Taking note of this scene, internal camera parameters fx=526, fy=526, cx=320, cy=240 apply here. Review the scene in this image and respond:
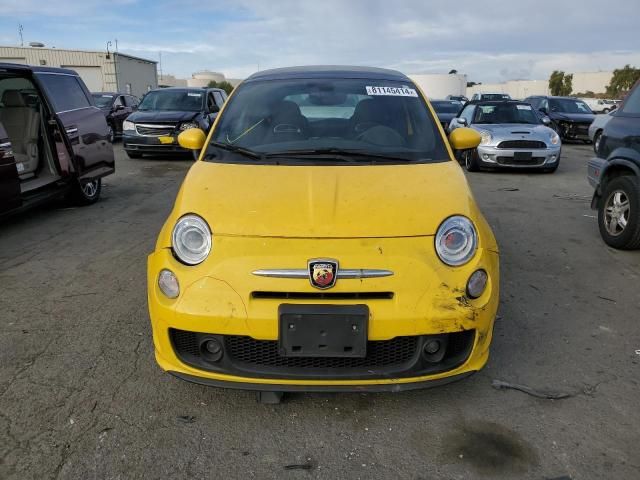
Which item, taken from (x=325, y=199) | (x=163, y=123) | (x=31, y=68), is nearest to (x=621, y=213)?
(x=325, y=199)

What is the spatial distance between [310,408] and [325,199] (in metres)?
1.06

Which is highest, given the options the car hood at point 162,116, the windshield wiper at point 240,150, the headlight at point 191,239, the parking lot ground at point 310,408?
the windshield wiper at point 240,150

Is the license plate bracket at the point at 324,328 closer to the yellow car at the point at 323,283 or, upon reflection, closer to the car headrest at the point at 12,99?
the yellow car at the point at 323,283

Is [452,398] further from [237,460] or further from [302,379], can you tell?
[237,460]

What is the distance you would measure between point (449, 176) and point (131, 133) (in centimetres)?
1052

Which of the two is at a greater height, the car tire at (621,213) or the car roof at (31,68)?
the car roof at (31,68)

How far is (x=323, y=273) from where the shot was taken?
233 cm

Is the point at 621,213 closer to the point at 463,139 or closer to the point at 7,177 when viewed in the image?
the point at 463,139

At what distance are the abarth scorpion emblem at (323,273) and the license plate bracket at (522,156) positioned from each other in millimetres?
8811

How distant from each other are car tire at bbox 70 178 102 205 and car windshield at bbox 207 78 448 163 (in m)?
4.10

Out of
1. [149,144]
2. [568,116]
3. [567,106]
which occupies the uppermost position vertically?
[567,106]

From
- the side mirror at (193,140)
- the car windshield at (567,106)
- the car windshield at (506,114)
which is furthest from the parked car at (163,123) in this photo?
the car windshield at (567,106)

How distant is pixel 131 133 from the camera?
11969mm

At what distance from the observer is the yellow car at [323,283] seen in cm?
232
